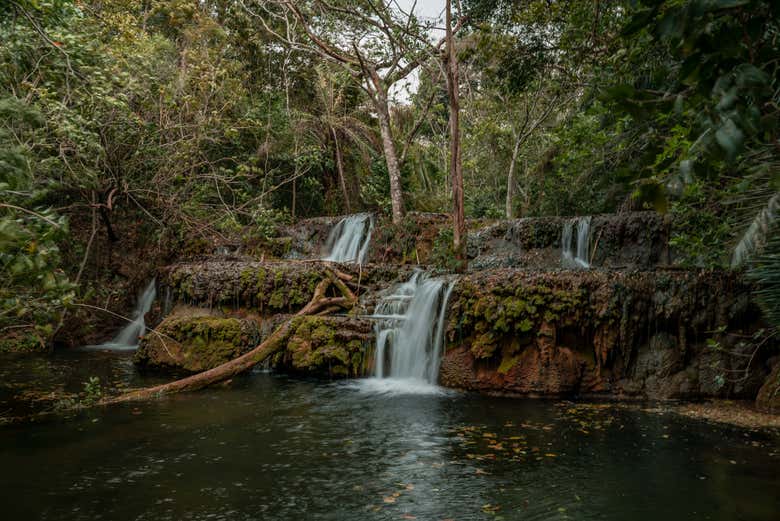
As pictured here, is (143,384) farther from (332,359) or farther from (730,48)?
(730,48)

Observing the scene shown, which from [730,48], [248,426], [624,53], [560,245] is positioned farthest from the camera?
[560,245]

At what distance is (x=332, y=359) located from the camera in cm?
989

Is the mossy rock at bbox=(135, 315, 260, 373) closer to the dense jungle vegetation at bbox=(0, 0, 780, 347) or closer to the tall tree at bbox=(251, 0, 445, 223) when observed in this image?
the dense jungle vegetation at bbox=(0, 0, 780, 347)

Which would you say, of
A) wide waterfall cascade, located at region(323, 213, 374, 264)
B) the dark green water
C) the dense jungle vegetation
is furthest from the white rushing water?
wide waterfall cascade, located at region(323, 213, 374, 264)

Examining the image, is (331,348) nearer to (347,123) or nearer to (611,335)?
(611,335)

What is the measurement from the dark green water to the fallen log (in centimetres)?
53

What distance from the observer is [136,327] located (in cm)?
1428

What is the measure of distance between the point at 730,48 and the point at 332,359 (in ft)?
29.2

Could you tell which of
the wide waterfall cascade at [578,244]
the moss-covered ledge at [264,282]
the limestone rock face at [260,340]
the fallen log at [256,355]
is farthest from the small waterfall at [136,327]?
the wide waterfall cascade at [578,244]

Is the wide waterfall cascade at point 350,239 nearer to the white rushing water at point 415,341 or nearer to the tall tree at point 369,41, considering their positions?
the tall tree at point 369,41

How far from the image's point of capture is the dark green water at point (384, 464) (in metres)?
4.48

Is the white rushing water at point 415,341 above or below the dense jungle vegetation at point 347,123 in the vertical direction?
below

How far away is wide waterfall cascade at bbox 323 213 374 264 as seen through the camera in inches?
645

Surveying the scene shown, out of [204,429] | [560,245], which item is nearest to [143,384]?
[204,429]
